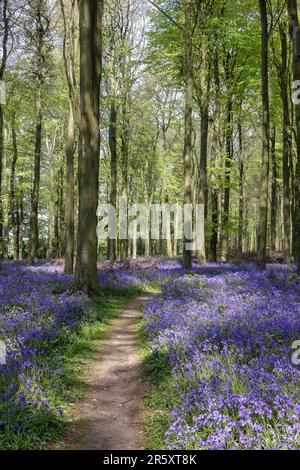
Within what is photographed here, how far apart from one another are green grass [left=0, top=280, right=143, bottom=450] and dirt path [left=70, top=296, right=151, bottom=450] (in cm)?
16

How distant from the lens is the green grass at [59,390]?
→ 4.55 metres

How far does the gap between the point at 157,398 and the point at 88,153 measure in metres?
8.76

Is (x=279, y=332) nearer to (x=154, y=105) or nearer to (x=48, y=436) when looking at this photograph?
(x=48, y=436)

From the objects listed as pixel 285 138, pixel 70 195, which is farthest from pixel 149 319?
pixel 285 138

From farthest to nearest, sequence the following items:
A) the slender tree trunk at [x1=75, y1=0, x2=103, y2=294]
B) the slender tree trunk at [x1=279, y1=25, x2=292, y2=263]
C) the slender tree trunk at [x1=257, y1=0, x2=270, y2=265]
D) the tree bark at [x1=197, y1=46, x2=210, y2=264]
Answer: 1. the tree bark at [x1=197, y1=46, x2=210, y2=264]
2. the slender tree trunk at [x1=279, y1=25, x2=292, y2=263]
3. the slender tree trunk at [x1=257, y1=0, x2=270, y2=265]
4. the slender tree trunk at [x1=75, y1=0, x2=103, y2=294]

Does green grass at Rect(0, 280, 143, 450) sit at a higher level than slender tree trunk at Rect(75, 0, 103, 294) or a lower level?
lower

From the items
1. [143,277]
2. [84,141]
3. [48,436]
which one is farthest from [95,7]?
[48,436]

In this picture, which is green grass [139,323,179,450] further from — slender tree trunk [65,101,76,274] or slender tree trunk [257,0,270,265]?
slender tree trunk [257,0,270,265]

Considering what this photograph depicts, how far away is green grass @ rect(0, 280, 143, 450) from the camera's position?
4.55 meters

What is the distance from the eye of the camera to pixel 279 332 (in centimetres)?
665

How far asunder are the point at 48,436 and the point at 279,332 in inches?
146

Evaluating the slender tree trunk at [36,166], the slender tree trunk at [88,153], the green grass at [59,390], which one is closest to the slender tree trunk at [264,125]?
the slender tree trunk at [88,153]

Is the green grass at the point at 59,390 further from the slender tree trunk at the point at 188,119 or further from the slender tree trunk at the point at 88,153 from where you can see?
the slender tree trunk at the point at 188,119

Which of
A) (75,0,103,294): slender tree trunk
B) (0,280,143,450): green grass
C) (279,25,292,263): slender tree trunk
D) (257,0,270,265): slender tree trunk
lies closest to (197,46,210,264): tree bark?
(279,25,292,263): slender tree trunk
